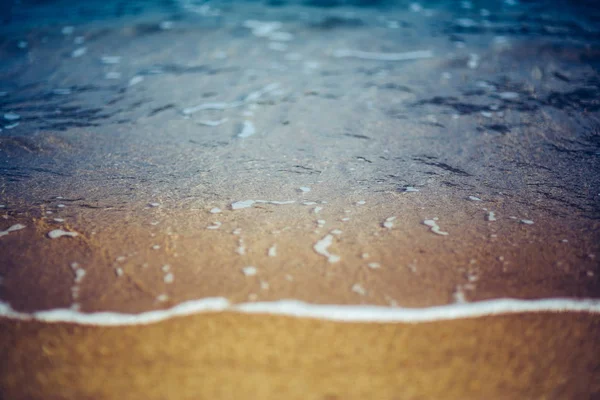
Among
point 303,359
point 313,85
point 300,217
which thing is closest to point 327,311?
point 303,359

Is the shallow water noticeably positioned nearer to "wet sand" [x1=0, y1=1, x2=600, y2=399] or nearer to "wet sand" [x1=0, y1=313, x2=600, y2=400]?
"wet sand" [x1=0, y1=1, x2=600, y2=399]

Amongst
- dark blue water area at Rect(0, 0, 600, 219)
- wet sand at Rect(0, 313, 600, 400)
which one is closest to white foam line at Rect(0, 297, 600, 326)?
wet sand at Rect(0, 313, 600, 400)

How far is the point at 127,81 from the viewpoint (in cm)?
377

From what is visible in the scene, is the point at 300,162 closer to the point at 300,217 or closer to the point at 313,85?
the point at 300,217

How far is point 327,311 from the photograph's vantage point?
1.43 meters

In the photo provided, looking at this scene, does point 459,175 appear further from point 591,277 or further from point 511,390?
point 511,390

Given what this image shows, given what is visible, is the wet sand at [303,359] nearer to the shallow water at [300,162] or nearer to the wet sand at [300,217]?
the wet sand at [300,217]

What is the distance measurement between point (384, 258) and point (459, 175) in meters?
0.91

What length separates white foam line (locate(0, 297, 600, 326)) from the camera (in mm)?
1415

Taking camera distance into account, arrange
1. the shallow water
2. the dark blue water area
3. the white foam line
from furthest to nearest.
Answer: the dark blue water area, the shallow water, the white foam line

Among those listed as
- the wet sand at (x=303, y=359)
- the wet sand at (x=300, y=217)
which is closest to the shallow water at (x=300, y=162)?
the wet sand at (x=300, y=217)

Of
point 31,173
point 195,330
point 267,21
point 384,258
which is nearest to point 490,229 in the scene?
point 384,258

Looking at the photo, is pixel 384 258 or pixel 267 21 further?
pixel 267 21

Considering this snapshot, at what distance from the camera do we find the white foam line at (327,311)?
142 cm
